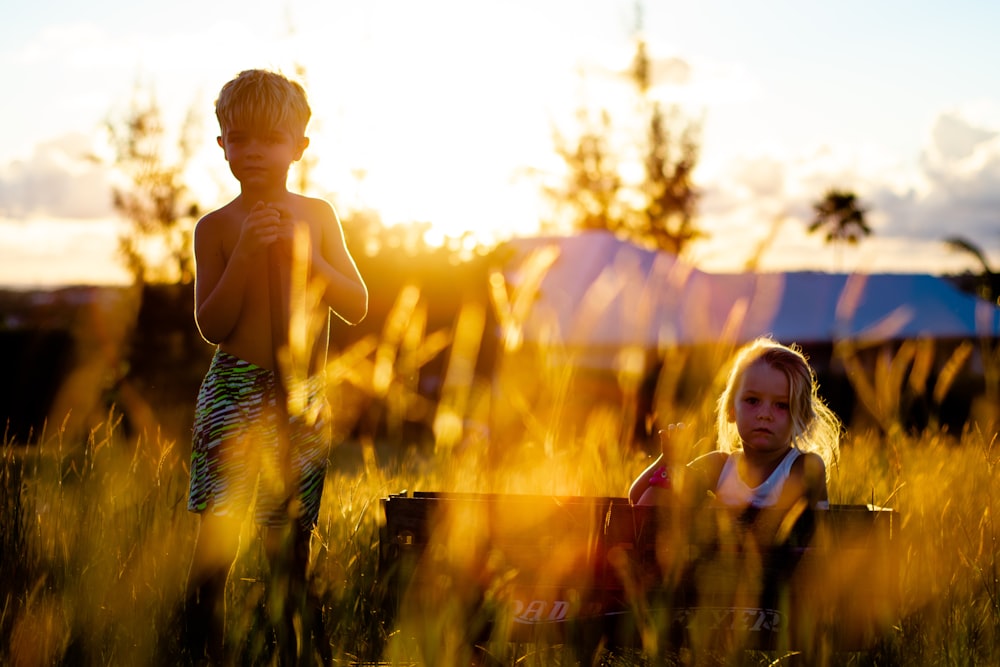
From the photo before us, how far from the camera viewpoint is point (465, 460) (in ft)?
14.0

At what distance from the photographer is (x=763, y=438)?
329cm

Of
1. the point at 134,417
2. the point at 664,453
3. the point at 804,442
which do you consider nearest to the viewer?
the point at 664,453

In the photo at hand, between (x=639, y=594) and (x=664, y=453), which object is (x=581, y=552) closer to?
(x=639, y=594)

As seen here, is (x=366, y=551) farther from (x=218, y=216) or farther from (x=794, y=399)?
(x=794, y=399)

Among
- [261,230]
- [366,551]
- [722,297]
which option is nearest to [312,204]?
[261,230]

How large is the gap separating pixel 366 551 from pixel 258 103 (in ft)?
5.17

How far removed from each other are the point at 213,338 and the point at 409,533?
0.79 m

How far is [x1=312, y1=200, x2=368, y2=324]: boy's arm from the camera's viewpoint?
9.00 feet

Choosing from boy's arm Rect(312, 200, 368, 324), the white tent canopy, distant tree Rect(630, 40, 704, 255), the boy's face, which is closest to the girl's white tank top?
boy's arm Rect(312, 200, 368, 324)

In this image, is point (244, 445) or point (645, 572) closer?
point (645, 572)

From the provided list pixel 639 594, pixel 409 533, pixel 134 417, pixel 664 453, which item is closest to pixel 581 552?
pixel 639 594

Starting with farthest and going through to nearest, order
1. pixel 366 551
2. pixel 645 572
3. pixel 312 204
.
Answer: pixel 366 551
pixel 312 204
pixel 645 572

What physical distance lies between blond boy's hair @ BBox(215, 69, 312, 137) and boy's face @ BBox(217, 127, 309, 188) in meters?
0.02

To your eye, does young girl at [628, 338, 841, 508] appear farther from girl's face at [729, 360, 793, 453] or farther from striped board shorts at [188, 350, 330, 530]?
striped board shorts at [188, 350, 330, 530]
